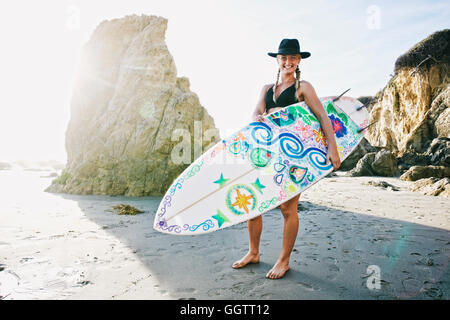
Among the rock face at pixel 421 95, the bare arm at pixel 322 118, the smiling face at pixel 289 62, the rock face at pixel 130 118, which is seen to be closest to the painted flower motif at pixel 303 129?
the bare arm at pixel 322 118

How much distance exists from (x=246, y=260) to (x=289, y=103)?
1502 millimetres

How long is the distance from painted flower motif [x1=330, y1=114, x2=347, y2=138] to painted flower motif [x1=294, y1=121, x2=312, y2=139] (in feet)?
1.48

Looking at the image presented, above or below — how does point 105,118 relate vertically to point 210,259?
above

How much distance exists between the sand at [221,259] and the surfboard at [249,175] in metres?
0.45

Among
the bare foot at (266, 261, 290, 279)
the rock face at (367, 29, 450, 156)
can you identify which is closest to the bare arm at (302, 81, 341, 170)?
the bare foot at (266, 261, 290, 279)

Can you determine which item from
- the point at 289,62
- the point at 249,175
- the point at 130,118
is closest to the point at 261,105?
the point at 289,62

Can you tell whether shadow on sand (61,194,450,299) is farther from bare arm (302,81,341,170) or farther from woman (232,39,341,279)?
bare arm (302,81,341,170)

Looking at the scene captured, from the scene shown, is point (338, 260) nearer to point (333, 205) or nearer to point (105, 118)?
point (333, 205)

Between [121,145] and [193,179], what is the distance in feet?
18.2

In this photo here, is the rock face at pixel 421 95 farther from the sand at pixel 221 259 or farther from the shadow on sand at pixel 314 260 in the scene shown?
the shadow on sand at pixel 314 260

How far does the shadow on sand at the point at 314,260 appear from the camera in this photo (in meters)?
1.71

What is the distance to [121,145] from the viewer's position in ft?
23.2
